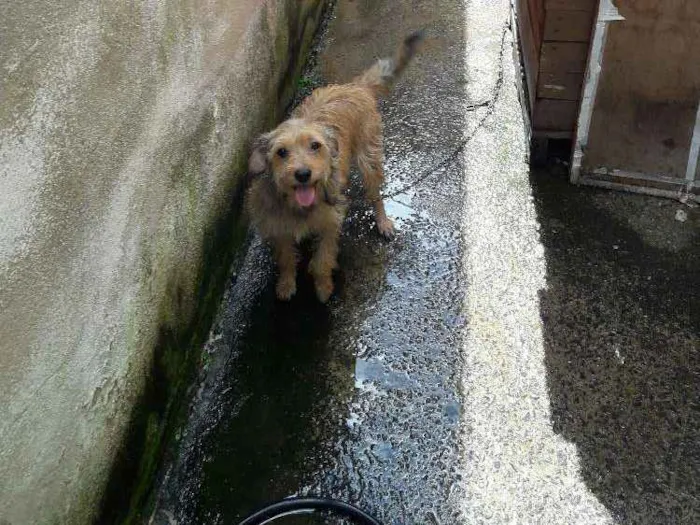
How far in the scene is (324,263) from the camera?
3734mm

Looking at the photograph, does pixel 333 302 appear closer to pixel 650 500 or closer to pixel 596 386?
pixel 596 386

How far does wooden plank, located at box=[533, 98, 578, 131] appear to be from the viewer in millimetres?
→ 4336

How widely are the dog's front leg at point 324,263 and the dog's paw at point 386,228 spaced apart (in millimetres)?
430

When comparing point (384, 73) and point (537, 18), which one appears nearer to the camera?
point (384, 73)

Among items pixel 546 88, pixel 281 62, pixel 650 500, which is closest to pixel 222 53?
pixel 281 62

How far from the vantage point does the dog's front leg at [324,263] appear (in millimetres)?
3707

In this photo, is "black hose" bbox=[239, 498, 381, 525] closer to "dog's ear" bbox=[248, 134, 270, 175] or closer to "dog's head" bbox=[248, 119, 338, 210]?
"dog's head" bbox=[248, 119, 338, 210]

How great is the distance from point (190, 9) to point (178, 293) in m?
1.35

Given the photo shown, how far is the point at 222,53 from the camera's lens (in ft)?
12.0

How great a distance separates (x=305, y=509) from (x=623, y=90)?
118 inches

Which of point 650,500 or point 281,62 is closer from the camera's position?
point 650,500

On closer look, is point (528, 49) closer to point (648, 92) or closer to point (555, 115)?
point (555, 115)

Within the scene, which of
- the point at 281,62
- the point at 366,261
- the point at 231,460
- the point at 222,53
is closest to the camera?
the point at 231,460

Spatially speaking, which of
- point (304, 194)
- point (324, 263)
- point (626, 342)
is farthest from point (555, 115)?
→ point (304, 194)
